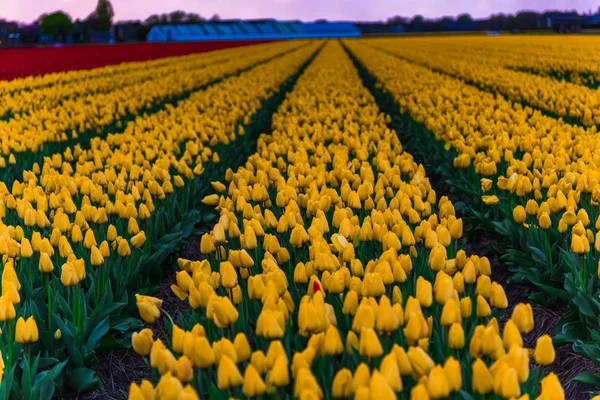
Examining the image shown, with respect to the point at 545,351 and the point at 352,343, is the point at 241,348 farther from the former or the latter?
the point at 545,351

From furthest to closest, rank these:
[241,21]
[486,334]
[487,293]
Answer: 1. [241,21]
2. [487,293]
3. [486,334]

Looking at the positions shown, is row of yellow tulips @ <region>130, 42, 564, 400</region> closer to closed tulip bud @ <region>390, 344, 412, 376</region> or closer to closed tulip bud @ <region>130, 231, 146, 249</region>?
closed tulip bud @ <region>390, 344, 412, 376</region>

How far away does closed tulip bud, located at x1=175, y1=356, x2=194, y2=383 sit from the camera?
6.24 ft

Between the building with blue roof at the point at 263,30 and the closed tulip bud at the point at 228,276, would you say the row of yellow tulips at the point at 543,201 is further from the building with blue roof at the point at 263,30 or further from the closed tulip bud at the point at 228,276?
the building with blue roof at the point at 263,30

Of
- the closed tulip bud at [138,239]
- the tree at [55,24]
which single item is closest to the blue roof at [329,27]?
the tree at [55,24]

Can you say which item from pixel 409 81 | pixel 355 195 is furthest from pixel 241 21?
pixel 355 195

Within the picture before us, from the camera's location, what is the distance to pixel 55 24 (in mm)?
100500

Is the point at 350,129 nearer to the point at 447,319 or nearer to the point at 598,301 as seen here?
the point at 598,301

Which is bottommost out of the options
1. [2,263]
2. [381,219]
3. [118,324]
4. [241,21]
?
[118,324]

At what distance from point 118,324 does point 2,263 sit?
73cm

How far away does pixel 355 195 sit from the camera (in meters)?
3.80

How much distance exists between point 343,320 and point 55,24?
361ft

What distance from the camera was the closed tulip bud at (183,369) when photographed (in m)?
1.90

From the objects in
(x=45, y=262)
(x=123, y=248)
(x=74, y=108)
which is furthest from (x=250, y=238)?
(x=74, y=108)
